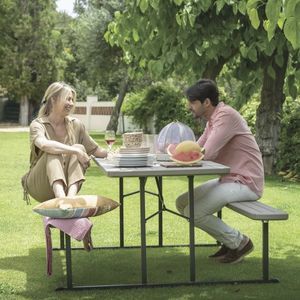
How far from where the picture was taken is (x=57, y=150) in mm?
5145

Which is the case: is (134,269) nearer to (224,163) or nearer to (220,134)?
(224,163)

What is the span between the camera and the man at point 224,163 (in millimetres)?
5230

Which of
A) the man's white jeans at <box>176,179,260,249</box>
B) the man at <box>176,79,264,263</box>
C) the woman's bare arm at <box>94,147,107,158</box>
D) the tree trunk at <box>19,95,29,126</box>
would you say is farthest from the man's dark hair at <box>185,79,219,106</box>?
the tree trunk at <box>19,95,29,126</box>

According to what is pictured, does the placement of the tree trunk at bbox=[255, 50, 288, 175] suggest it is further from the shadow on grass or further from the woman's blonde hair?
the woman's blonde hair

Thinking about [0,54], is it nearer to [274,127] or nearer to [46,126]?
[274,127]

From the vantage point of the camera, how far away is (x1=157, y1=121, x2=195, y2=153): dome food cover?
5.61 m

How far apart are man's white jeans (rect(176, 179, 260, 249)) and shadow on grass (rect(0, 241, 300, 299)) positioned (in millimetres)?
325

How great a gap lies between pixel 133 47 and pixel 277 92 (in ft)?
10.3

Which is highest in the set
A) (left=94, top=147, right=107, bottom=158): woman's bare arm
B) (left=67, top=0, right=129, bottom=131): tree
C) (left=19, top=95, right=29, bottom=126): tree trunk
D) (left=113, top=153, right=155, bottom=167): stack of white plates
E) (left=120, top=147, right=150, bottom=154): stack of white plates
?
(left=67, top=0, right=129, bottom=131): tree

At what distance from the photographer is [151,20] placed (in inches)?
362

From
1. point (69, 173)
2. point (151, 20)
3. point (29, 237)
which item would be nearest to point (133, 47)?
point (151, 20)

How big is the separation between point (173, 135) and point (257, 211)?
116 cm

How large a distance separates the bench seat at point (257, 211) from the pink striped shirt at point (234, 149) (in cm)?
21

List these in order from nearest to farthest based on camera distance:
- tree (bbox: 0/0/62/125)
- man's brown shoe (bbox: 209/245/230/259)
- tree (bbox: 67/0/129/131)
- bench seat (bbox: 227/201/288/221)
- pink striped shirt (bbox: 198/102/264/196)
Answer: bench seat (bbox: 227/201/288/221) → pink striped shirt (bbox: 198/102/264/196) → man's brown shoe (bbox: 209/245/230/259) → tree (bbox: 67/0/129/131) → tree (bbox: 0/0/62/125)
